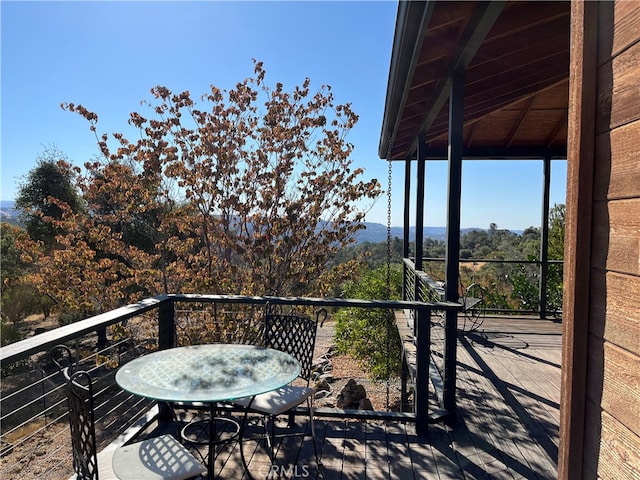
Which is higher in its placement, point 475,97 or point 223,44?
point 223,44

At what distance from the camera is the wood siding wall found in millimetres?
932

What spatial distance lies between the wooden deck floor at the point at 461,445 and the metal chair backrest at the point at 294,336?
21.6 inches

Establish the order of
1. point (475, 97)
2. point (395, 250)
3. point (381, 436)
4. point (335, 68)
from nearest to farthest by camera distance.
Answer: point (381, 436), point (475, 97), point (335, 68), point (395, 250)

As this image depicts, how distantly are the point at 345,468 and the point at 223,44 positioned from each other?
7.18m

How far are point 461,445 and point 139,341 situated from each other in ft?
19.4

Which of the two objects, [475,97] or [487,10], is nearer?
[487,10]

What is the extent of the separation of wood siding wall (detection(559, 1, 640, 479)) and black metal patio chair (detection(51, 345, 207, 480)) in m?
1.41

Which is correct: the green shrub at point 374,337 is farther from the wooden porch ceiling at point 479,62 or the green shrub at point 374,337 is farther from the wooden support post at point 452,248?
the wooden support post at point 452,248

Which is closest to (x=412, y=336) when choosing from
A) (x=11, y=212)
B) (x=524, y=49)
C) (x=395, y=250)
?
(x=524, y=49)

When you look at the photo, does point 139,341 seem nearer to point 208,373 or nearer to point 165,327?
point 165,327

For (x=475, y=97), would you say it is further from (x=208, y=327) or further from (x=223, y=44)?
(x=223, y=44)

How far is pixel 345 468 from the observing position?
2482 mm

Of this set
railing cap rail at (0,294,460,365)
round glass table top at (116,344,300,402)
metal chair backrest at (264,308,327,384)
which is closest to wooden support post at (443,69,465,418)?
railing cap rail at (0,294,460,365)

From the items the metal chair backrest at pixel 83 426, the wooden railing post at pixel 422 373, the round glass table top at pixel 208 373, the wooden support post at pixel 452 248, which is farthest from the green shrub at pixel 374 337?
the metal chair backrest at pixel 83 426
